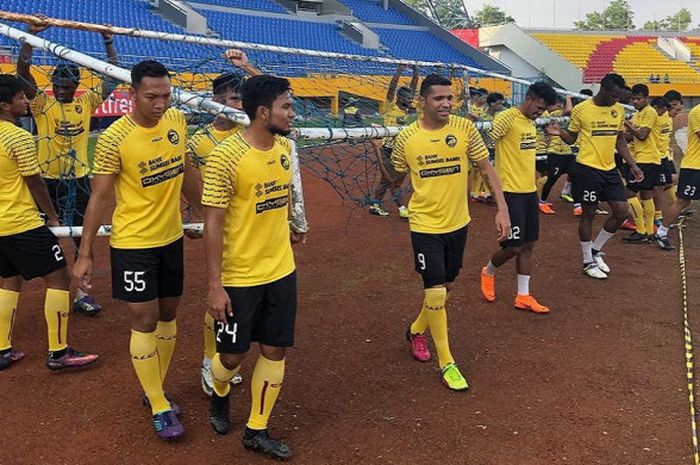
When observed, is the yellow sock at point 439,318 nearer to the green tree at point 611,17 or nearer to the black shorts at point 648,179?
the black shorts at point 648,179

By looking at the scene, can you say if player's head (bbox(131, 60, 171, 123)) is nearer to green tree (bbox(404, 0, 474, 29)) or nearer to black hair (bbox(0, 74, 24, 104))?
black hair (bbox(0, 74, 24, 104))

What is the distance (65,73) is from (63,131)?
19.5 inches

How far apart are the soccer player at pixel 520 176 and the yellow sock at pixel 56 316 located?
3.58 metres

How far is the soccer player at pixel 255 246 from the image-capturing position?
9.84 ft

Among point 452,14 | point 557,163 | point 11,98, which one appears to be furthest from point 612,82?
point 452,14

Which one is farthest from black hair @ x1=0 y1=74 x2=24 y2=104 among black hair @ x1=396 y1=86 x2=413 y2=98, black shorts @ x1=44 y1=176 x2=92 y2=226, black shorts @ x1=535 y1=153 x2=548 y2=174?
black shorts @ x1=535 y1=153 x2=548 y2=174

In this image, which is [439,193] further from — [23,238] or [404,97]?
[404,97]

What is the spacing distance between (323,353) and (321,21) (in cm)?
2494

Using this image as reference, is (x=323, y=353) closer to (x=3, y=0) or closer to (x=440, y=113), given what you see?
(x=440, y=113)

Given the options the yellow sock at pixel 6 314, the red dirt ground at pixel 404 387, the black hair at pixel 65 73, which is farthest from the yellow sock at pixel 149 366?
the black hair at pixel 65 73

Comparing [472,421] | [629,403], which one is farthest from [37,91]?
[629,403]

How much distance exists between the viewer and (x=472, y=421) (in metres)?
3.72

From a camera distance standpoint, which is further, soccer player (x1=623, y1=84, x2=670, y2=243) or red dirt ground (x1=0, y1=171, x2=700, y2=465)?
soccer player (x1=623, y1=84, x2=670, y2=243)

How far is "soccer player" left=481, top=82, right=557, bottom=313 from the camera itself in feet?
18.3
